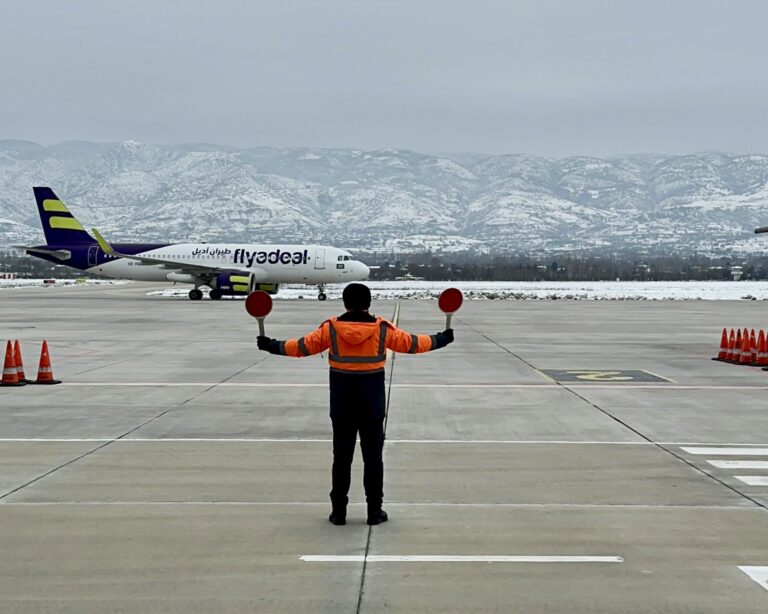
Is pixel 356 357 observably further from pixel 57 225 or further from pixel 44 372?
pixel 57 225

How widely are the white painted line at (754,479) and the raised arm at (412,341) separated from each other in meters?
3.56

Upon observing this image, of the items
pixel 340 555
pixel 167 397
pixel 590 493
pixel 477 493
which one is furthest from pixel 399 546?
pixel 167 397

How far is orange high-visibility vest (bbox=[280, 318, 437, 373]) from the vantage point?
834 cm

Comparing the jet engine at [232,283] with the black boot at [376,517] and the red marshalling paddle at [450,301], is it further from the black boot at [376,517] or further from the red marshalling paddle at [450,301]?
the black boot at [376,517]

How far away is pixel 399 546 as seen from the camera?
7422mm

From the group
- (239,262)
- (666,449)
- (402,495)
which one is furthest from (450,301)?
(239,262)

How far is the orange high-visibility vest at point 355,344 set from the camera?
8336 millimetres

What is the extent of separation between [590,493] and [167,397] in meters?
9.00

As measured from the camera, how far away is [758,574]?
674 cm

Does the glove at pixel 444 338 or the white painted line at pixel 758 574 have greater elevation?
the glove at pixel 444 338

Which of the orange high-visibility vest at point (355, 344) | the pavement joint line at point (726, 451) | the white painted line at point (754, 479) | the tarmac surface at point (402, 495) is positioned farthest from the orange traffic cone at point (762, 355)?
the orange high-visibility vest at point (355, 344)

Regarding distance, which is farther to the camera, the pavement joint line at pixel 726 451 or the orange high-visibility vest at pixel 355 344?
the pavement joint line at pixel 726 451

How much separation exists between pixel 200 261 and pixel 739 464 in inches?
1876

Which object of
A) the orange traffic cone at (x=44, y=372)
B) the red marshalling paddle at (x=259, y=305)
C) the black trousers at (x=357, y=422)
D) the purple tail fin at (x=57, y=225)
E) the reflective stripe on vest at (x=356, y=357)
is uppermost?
the purple tail fin at (x=57, y=225)
